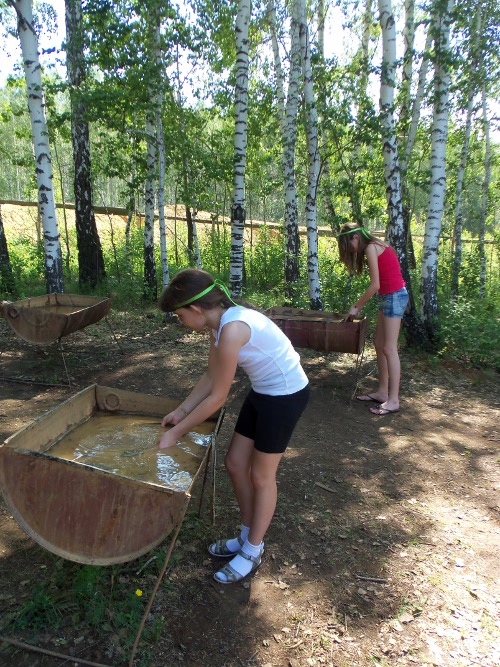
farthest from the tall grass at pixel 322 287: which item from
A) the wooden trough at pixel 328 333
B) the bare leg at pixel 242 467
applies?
the bare leg at pixel 242 467

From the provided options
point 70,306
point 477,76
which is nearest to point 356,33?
point 477,76

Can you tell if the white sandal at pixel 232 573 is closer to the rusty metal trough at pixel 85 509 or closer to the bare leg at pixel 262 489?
Answer: the bare leg at pixel 262 489

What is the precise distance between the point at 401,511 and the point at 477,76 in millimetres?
7669

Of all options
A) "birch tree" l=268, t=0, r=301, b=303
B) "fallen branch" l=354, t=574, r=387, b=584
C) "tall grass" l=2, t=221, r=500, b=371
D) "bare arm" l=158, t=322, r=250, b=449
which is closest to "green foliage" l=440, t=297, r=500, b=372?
"tall grass" l=2, t=221, r=500, b=371

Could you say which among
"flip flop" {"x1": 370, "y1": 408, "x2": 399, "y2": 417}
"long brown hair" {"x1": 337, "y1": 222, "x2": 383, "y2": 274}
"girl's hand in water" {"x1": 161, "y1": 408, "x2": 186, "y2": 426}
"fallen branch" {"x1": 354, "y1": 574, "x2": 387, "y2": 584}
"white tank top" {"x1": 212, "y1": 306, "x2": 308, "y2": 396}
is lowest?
"fallen branch" {"x1": 354, "y1": 574, "x2": 387, "y2": 584}

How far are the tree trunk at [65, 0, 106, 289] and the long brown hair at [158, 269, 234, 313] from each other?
748 cm

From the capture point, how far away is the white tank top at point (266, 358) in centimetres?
206

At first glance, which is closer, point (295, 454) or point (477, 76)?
point (295, 454)

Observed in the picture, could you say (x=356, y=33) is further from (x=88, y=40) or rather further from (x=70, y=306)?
(x=70, y=306)

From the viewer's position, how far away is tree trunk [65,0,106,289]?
8.63 m

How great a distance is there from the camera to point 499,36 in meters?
8.40

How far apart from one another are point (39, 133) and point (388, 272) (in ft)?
16.3

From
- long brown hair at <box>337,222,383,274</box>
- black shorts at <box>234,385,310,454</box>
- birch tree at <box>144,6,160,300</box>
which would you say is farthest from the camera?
birch tree at <box>144,6,160,300</box>

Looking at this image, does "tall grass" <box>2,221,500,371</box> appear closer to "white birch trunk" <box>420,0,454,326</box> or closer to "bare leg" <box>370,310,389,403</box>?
"white birch trunk" <box>420,0,454,326</box>
